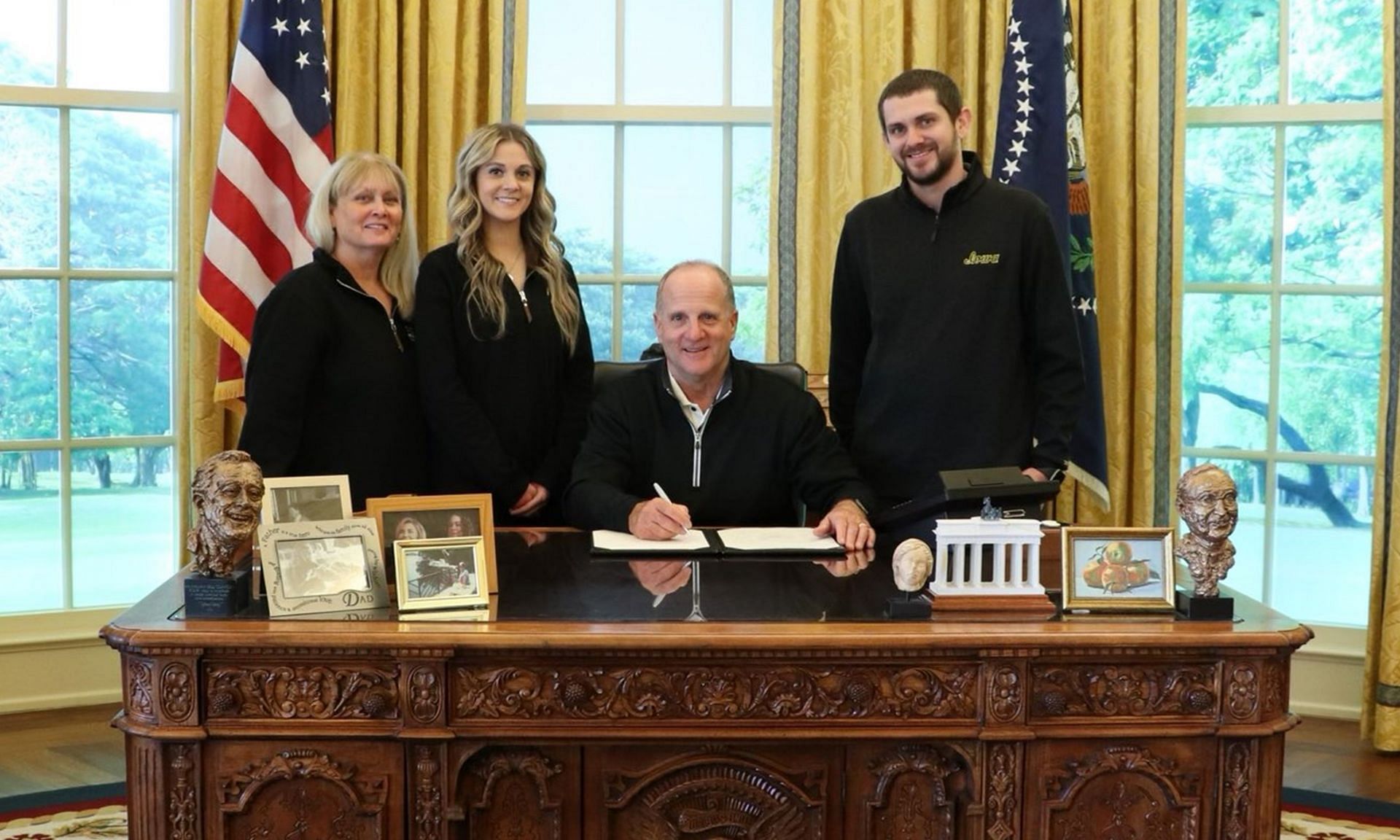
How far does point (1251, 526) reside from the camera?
4.61 metres

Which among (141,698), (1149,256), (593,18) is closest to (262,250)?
(593,18)

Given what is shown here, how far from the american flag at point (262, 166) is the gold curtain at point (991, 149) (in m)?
1.41

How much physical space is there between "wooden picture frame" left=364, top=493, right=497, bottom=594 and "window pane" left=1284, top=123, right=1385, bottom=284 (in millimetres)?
3171

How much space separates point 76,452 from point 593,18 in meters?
2.10

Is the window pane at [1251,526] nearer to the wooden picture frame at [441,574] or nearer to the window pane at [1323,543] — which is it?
the window pane at [1323,543]

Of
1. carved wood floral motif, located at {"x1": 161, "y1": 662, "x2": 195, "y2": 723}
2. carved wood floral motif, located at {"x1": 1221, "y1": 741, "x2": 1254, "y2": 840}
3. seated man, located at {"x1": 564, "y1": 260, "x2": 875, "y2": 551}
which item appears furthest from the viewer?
seated man, located at {"x1": 564, "y1": 260, "x2": 875, "y2": 551}

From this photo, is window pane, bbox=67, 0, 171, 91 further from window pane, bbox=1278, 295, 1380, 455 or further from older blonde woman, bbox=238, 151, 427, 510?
window pane, bbox=1278, 295, 1380, 455

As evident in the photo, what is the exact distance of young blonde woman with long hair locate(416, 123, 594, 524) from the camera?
3.12 metres

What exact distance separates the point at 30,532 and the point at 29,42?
4.85 ft

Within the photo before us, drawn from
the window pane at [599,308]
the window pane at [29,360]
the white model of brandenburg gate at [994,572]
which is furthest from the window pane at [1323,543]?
the window pane at [29,360]

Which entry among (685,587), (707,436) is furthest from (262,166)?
(685,587)

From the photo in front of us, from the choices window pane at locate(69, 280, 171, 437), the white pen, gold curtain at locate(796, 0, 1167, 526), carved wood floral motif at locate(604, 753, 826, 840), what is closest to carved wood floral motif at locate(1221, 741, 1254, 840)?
carved wood floral motif at locate(604, 753, 826, 840)

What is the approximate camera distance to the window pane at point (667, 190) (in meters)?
4.62

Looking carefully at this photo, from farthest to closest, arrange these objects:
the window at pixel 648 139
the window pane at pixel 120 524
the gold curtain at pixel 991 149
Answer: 1. the window at pixel 648 139
2. the window pane at pixel 120 524
3. the gold curtain at pixel 991 149
